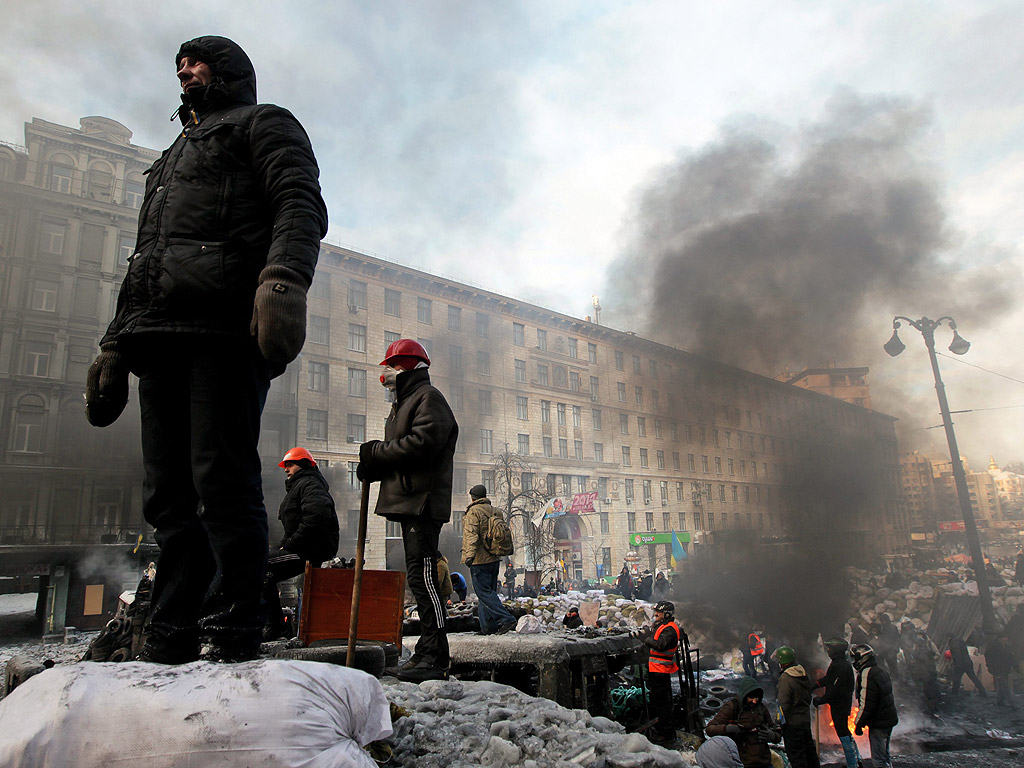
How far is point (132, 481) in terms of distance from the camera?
92.3ft

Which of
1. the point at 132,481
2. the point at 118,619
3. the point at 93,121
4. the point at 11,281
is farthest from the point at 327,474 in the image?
the point at 118,619

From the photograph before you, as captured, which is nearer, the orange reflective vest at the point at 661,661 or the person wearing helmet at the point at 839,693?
the orange reflective vest at the point at 661,661

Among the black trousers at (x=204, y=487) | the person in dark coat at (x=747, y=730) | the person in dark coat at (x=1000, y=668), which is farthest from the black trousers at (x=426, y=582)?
the person in dark coat at (x=1000, y=668)

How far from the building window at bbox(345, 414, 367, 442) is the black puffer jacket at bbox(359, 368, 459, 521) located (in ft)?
114

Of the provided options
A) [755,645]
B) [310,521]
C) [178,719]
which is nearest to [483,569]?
[310,521]

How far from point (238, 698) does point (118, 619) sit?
2.57 m

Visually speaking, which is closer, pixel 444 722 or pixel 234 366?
pixel 234 366

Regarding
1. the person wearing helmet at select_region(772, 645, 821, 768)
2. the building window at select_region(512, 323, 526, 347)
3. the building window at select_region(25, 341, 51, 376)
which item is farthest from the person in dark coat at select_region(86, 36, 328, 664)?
the building window at select_region(512, 323, 526, 347)

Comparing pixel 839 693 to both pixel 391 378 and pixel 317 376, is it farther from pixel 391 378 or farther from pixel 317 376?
pixel 317 376

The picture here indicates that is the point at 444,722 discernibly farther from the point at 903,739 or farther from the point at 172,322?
the point at 903,739

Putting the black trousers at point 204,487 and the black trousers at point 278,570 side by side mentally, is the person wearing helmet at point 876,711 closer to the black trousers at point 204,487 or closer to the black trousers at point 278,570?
the black trousers at point 278,570

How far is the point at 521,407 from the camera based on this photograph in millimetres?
47000

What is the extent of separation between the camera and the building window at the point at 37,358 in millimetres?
29391

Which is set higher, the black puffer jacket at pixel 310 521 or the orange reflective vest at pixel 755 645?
the black puffer jacket at pixel 310 521
